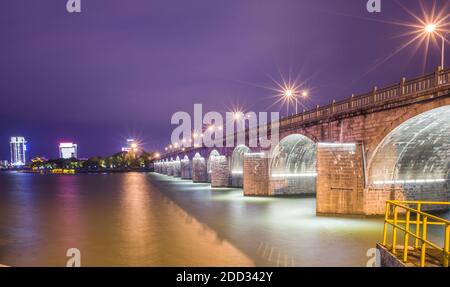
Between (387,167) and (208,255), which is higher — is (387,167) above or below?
above

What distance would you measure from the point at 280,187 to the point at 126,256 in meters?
21.8

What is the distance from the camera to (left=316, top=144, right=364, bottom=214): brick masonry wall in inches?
782

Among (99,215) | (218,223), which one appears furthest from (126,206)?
(218,223)

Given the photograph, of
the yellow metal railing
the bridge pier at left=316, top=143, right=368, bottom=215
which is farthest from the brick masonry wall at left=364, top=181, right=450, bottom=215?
the yellow metal railing

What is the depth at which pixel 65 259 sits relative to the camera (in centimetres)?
1283

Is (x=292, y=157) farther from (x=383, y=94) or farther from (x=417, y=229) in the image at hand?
(x=417, y=229)

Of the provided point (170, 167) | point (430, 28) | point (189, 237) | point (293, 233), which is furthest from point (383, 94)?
point (170, 167)

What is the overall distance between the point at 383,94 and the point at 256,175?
640 inches

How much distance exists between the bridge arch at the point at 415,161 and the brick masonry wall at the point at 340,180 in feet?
2.49

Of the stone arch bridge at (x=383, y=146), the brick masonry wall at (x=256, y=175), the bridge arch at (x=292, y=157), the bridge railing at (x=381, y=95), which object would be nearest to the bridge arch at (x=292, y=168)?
the bridge arch at (x=292, y=157)

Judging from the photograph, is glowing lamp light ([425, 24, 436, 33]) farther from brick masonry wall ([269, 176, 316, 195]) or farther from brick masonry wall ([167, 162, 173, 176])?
brick masonry wall ([167, 162, 173, 176])

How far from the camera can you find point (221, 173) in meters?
45.9
